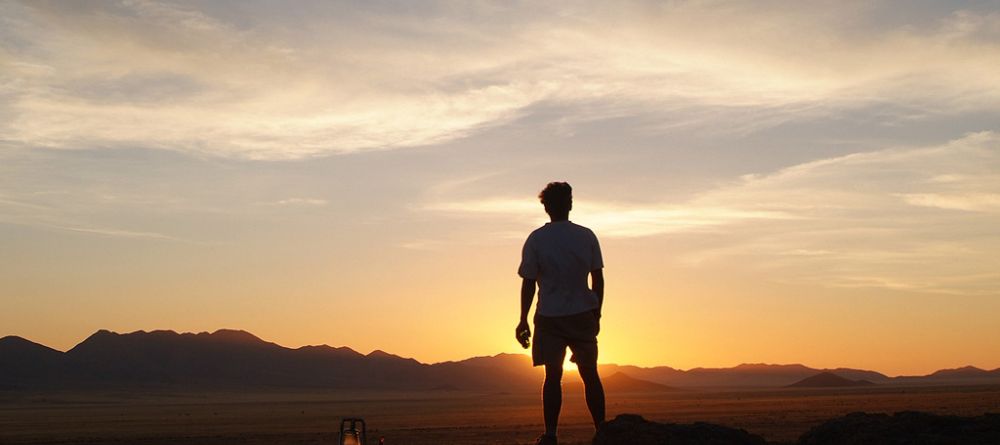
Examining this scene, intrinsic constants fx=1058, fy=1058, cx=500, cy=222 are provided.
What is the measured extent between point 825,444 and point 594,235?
238 centimetres

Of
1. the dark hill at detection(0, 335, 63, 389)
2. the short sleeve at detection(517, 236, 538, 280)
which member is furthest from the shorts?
the dark hill at detection(0, 335, 63, 389)

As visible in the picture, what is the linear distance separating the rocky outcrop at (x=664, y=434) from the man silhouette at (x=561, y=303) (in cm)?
38

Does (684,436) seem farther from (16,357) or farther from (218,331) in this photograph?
(218,331)

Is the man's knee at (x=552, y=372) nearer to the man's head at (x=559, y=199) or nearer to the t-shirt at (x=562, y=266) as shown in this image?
the t-shirt at (x=562, y=266)

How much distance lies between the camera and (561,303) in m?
8.38

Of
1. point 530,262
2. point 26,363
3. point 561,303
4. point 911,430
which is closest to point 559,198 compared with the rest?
point 530,262

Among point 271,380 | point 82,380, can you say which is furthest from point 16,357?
point 271,380

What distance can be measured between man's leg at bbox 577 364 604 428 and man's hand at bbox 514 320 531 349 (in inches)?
17.9

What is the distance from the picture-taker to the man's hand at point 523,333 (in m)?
8.43

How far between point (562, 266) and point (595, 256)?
29 centimetres

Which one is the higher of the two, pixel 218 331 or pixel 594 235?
pixel 218 331

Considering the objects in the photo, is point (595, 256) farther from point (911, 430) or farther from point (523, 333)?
point (911, 430)

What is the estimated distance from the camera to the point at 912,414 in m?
7.79

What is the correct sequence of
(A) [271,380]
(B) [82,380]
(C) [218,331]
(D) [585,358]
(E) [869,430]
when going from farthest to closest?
(C) [218,331]
(A) [271,380]
(B) [82,380]
(D) [585,358]
(E) [869,430]
